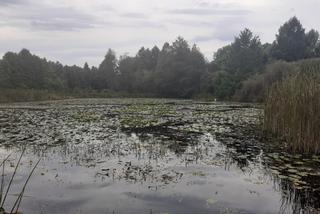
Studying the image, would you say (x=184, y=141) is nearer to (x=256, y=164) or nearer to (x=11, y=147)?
(x=256, y=164)

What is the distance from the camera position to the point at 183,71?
2304 inches

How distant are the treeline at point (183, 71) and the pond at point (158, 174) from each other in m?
28.4

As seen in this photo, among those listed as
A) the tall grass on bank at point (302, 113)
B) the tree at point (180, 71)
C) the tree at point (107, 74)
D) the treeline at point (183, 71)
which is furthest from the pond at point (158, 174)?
the tree at point (107, 74)

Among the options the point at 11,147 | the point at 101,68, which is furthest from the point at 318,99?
the point at 101,68

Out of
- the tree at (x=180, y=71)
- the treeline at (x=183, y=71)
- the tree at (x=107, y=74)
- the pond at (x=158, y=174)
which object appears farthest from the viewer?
the tree at (x=107, y=74)

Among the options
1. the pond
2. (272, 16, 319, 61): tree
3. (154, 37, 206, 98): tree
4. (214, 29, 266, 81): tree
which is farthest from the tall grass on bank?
(154, 37, 206, 98): tree

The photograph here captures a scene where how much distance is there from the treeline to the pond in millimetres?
28431

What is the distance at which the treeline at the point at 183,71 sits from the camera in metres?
49.1

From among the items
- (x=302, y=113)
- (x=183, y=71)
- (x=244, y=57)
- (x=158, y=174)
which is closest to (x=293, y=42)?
(x=244, y=57)

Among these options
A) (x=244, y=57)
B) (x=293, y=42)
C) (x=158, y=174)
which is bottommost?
(x=158, y=174)

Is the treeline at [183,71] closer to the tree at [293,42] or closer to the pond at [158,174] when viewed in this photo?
the tree at [293,42]

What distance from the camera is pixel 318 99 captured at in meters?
9.59

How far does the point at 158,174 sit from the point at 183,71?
5116 centimetres

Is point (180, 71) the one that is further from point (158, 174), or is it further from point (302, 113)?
point (158, 174)
